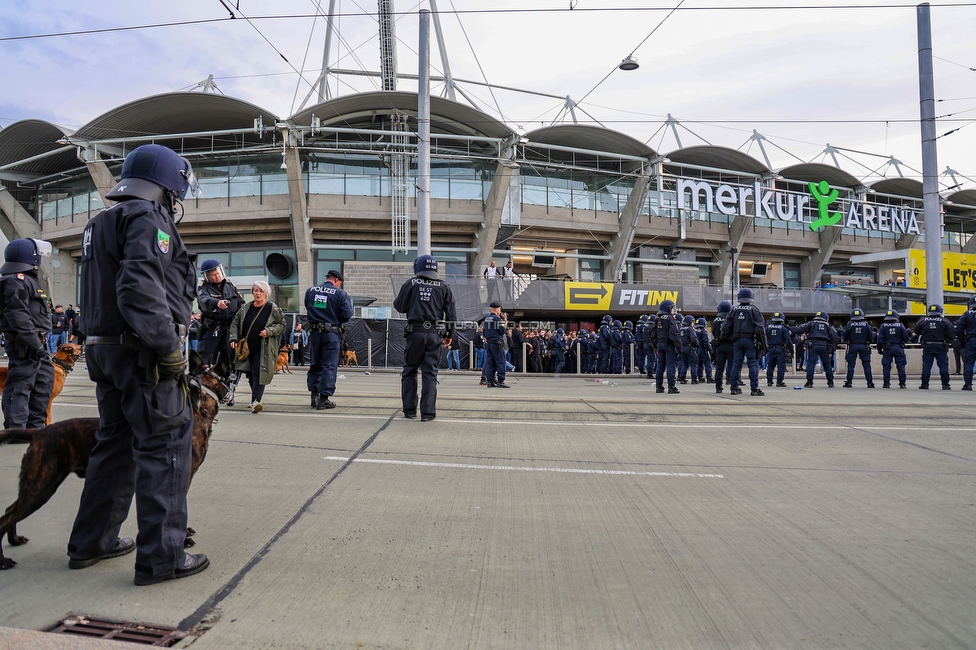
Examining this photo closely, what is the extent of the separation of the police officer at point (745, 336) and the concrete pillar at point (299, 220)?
829 inches

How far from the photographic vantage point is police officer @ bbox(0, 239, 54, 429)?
5516 millimetres

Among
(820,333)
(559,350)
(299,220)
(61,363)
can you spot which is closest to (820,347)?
(820,333)

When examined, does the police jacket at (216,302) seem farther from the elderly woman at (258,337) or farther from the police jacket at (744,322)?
the police jacket at (744,322)

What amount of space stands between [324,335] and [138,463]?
5298 millimetres

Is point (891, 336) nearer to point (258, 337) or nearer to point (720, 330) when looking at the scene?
point (720, 330)

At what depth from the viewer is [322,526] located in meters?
3.41

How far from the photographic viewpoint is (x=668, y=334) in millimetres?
12359

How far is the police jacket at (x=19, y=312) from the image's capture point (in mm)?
5500

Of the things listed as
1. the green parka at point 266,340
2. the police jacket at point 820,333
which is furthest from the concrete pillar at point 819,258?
the green parka at point 266,340

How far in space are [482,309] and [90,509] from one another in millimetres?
20159

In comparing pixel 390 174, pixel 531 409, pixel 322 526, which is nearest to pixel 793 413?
pixel 531 409

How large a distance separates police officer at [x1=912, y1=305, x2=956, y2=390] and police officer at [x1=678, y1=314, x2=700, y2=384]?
5045 mm

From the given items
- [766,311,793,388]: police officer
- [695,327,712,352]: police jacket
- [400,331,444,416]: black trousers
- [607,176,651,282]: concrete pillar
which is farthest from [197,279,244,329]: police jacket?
[607,176,651,282]: concrete pillar

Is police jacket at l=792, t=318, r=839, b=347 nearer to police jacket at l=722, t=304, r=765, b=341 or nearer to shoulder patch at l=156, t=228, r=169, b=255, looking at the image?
police jacket at l=722, t=304, r=765, b=341
